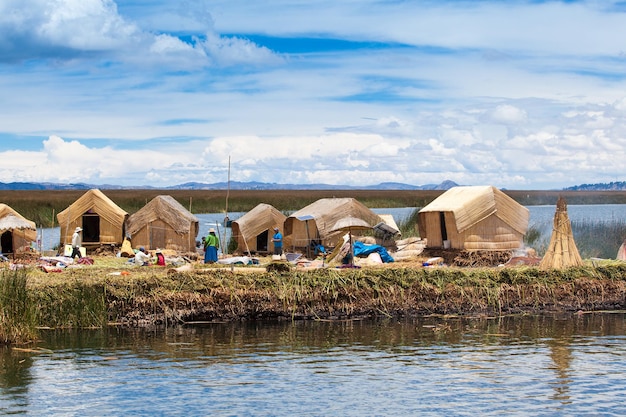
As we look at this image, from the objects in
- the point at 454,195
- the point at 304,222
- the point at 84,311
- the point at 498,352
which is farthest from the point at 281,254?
the point at 498,352

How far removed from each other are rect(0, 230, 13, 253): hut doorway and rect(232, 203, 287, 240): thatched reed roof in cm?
717

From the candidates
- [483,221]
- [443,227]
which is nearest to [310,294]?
[483,221]

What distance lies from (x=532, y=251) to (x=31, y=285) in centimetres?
1438

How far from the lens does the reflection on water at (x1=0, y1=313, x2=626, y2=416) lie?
44.4ft

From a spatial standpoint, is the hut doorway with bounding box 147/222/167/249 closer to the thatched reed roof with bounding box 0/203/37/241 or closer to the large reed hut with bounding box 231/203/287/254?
the large reed hut with bounding box 231/203/287/254

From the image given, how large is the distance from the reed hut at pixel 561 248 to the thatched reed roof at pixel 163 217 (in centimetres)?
1212

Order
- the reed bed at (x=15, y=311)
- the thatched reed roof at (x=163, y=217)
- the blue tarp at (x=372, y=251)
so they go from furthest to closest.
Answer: the thatched reed roof at (x=163, y=217) → the blue tarp at (x=372, y=251) → the reed bed at (x=15, y=311)

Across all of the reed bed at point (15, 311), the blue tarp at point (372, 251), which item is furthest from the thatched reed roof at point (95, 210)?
the reed bed at point (15, 311)

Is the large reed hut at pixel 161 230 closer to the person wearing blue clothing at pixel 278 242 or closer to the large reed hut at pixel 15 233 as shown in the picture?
the person wearing blue clothing at pixel 278 242

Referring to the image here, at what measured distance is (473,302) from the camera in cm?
2094

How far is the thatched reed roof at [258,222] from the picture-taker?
99.3 ft

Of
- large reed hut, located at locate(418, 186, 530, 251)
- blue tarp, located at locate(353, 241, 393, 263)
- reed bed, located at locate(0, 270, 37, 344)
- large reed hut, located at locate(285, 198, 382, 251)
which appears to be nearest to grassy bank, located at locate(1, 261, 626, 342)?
reed bed, located at locate(0, 270, 37, 344)

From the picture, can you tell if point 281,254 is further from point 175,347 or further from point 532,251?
point 175,347

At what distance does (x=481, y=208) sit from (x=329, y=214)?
543 centimetres
